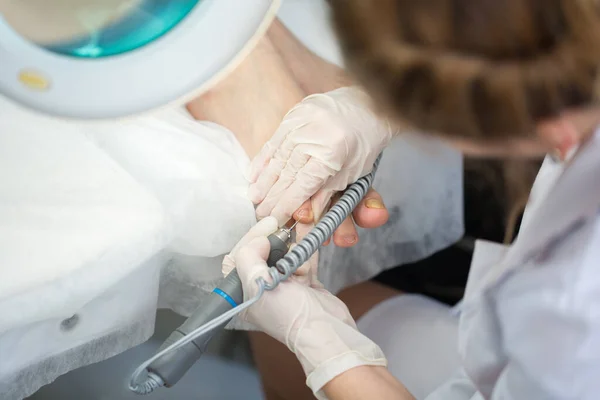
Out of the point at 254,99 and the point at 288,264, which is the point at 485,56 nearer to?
the point at 288,264

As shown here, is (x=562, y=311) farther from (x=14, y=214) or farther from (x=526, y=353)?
(x=14, y=214)

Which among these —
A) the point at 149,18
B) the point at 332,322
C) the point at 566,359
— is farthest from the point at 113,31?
the point at 566,359

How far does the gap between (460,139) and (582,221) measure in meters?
0.16

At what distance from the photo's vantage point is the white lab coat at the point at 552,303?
517 mm

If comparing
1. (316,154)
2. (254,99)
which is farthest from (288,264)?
(254,99)

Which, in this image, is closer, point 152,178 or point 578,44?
point 578,44

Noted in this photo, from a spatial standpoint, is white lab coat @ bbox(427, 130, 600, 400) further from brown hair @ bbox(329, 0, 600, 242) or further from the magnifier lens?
the magnifier lens

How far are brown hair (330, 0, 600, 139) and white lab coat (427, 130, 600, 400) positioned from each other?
12cm

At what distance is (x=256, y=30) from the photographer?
26.3 inches

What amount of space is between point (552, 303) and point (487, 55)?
0.25m

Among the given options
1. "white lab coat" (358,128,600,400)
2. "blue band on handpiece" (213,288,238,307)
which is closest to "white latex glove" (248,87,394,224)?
"blue band on handpiece" (213,288,238,307)

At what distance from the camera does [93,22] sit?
631 mm

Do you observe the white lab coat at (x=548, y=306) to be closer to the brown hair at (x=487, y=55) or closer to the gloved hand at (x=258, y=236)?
the brown hair at (x=487, y=55)

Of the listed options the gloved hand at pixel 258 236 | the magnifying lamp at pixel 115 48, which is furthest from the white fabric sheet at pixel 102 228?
the magnifying lamp at pixel 115 48
